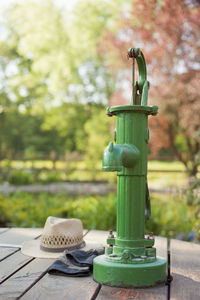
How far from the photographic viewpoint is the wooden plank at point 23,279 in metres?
1.28

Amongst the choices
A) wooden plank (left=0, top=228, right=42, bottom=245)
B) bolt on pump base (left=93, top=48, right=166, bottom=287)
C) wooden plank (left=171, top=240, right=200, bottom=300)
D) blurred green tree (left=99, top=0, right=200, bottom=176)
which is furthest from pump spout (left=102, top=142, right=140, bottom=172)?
blurred green tree (left=99, top=0, right=200, bottom=176)

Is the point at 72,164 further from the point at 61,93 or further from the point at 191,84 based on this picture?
the point at 191,84

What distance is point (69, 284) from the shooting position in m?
1.38

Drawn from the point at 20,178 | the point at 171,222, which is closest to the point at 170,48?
the point at 171,222

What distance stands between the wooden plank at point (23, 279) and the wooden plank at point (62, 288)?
31mm

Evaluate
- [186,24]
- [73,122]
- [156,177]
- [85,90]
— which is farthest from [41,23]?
[186,24]

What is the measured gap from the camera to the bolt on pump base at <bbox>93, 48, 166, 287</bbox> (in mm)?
1381

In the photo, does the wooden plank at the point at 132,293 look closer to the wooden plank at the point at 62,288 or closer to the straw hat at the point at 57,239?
the wooden plank at the point at 62,288

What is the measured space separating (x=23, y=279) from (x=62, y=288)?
0.19 meters

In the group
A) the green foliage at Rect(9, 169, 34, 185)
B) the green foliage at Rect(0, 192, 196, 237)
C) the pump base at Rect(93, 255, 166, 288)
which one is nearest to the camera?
the pump base at Rect(93, 255, 166, 288)

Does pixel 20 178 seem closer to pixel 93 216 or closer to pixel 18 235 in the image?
pixel 93 216

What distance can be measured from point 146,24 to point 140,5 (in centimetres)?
53

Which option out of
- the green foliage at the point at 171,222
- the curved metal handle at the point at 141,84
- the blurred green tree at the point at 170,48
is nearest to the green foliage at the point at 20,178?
the blurred green tree at the point at 170,48

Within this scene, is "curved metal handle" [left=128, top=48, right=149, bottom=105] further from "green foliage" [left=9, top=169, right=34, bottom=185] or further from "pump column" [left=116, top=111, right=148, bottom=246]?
"green foliage" [left=9, top=169, right=34, bottom=185]
